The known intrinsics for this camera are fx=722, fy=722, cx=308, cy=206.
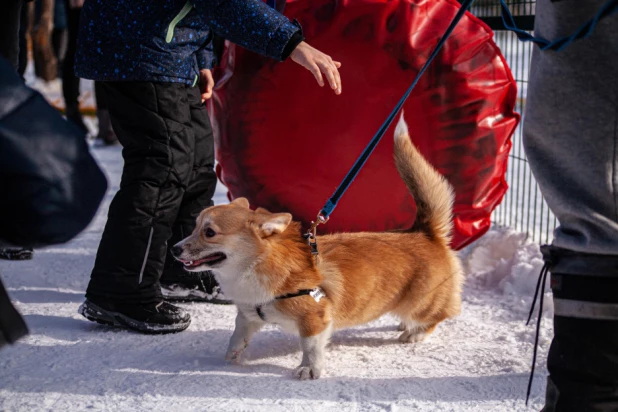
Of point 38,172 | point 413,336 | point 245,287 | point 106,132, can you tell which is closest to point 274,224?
point 245,287

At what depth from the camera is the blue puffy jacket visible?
2238 mm

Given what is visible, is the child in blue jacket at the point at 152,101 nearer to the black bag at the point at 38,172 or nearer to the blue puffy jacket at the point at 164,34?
the blue puffy jacket at the point at 164,34

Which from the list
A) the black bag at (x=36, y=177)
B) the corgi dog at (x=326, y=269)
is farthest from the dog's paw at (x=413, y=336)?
the black bag at (x=36, y=177)

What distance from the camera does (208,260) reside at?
231 cm

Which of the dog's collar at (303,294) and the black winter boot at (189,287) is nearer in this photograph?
the dog's collar at (303,294)

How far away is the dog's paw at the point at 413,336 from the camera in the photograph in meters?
2.58

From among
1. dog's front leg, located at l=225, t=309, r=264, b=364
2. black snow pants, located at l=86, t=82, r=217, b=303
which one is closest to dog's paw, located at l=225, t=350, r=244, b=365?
dog's front leg, located at l=225, t=309, r=264, b=364

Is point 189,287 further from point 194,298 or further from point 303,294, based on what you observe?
point 303,294

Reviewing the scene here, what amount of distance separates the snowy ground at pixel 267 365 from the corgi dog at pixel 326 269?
114 millimetres

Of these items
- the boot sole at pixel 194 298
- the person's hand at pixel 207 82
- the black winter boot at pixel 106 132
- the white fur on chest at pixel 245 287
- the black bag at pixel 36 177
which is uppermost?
the black bag at pixel 36 177

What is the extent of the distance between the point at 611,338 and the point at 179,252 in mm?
1324

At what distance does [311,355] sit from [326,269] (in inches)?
11.1

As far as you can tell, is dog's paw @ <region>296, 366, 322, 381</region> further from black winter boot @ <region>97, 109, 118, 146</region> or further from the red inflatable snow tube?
black winter boot @ <region>97, 109, 118, 146</region>

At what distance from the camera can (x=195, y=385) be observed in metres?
2.18
